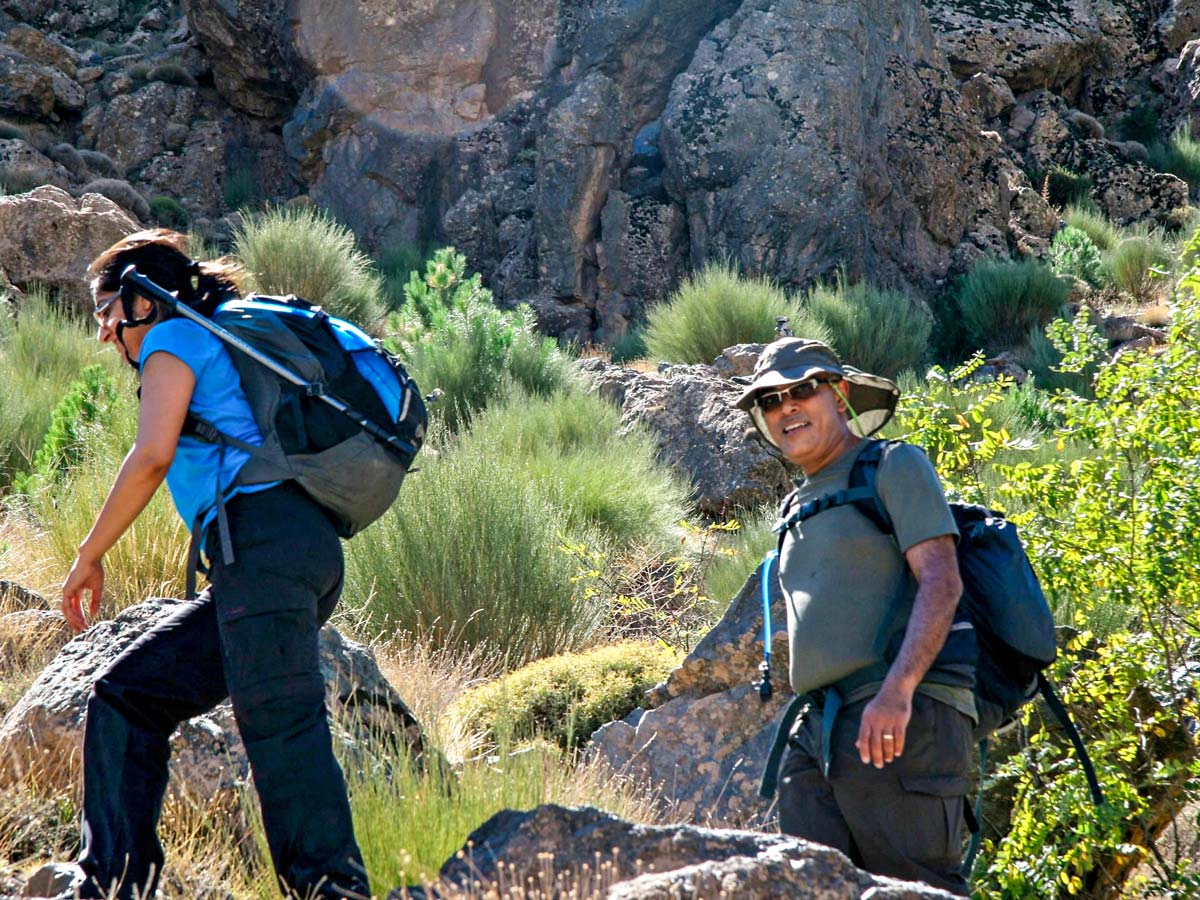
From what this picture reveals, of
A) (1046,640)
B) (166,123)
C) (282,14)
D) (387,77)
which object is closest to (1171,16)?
(387,77)

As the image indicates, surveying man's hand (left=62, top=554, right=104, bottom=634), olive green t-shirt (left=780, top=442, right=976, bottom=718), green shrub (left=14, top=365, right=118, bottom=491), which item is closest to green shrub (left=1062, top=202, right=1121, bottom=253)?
green shrub (left=14, top=365, right=118, bottom=491)

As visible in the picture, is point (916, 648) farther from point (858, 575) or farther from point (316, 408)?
point (316, 408)

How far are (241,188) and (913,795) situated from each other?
1820 cm

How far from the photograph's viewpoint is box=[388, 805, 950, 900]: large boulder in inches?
88.0

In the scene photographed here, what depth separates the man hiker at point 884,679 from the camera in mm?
2855

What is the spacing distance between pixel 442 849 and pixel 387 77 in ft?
52.9

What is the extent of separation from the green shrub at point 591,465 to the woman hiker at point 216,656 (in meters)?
4.65

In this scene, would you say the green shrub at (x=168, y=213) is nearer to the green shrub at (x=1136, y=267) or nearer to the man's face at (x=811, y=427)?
the green shrub at (x=1136, y=267)

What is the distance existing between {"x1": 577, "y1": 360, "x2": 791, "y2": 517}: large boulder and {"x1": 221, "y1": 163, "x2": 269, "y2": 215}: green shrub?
10.1 m

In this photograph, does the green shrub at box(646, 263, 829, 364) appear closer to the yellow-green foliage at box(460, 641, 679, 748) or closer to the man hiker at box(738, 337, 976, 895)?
the yellow-green foliage at box(460, 641, 679, 748)

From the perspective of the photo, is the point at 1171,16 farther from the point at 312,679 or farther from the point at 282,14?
the point at 312,679

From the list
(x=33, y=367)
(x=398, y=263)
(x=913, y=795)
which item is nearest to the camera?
(x=913, y=795)

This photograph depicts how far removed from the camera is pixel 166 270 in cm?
324

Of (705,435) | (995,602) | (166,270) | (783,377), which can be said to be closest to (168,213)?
(705,435)
